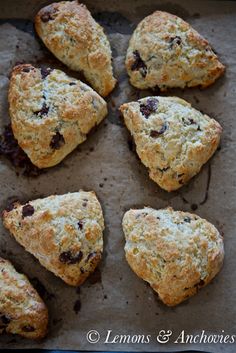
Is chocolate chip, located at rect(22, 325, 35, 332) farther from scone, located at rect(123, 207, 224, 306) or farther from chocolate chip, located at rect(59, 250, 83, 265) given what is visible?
scone, located at rect(123, 207, 224, 306)

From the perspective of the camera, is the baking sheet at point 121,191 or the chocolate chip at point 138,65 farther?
the chocolate chip at point 138,65

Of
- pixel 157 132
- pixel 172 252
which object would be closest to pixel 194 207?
pixel 172 252

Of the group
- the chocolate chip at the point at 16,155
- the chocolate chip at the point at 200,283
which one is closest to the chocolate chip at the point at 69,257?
the chocolate chip at the point at 16,155

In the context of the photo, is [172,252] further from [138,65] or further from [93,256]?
[138,65]

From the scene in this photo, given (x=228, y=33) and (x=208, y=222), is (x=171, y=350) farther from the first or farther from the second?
(x=228, y=33)

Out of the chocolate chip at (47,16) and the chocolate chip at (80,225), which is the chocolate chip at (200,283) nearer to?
the chocolate chip at (80,225)

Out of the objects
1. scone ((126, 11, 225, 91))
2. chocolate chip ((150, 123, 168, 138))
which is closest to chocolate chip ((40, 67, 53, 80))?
scone ((126, 11, 225, 91))

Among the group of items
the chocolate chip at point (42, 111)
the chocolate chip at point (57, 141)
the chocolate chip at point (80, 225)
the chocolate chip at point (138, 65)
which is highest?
the chocolate chip at point (138, 65)
